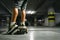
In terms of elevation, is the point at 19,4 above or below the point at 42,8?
below

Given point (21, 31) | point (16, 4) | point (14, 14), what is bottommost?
point (21, 31)

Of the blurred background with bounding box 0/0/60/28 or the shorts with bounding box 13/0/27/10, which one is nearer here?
the shorts with bounding box 13/0/27/10

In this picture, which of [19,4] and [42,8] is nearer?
[19,4]

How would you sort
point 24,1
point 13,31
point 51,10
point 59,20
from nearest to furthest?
point 13,31
point 24,1
point 51,10
point 59,20

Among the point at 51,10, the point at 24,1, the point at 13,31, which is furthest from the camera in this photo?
the point at 51,10

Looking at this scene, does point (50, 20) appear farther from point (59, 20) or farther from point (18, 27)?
point (18, 27)

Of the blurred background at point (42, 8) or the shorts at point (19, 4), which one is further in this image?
the blurred background at point (42, 8)

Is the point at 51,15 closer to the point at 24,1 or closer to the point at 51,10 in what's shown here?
the point at 51,10

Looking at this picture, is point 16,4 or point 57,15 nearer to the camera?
point 16,4

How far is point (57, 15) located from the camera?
84.8 ft

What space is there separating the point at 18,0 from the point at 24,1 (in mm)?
178

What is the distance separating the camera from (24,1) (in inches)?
175

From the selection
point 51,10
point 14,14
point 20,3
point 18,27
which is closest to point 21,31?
point 18,27

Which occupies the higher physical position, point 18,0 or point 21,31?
point 18,0
